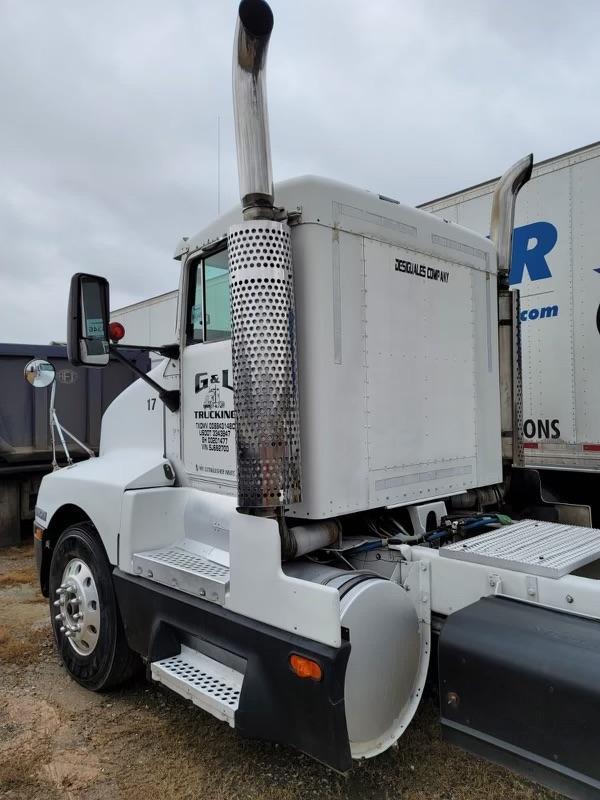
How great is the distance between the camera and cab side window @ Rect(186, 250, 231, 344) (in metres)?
3.31

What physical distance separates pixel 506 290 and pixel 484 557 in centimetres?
205

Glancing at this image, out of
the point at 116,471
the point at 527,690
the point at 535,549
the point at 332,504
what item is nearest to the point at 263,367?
the point at 332,504

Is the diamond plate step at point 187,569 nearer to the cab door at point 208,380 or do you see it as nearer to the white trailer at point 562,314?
the cab door at point 208,380

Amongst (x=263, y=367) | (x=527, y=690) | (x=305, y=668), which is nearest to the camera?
(x=527, y=690)

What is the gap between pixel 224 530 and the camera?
10.6 feet

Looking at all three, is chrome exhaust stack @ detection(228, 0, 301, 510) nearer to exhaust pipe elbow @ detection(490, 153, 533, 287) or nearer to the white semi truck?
the white semi truck

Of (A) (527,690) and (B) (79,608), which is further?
(B) (79,608)

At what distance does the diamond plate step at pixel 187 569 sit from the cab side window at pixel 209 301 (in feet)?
3.86

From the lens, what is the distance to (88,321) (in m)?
3.29

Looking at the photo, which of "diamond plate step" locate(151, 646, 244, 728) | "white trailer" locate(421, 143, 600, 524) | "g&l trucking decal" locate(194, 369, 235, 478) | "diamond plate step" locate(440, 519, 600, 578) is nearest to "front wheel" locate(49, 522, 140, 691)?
"diamond plate step" locate(151, 646, 244, 728)

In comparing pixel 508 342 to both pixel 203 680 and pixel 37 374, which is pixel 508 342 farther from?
pixel 37 374

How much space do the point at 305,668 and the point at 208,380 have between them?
5.29ft

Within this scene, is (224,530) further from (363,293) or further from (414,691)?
(363,293)

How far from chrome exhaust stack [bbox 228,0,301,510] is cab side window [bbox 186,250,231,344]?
65 cm
